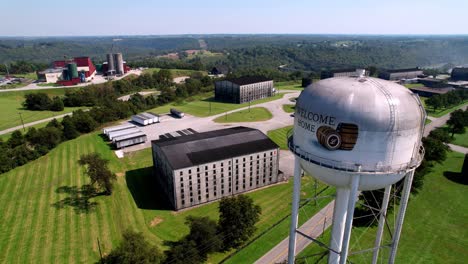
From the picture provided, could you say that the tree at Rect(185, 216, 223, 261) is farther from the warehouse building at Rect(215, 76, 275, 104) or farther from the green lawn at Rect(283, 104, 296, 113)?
the warehouse building at Rect(215, 76, 275, 104)

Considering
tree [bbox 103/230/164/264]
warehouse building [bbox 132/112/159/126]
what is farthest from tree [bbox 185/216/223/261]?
warehouse building [bbox 132/112/159/126]

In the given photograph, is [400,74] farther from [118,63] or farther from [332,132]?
[332,132]

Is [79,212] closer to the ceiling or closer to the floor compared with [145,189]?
closer to the floor

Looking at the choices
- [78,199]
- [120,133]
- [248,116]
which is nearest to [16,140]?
[120,133]

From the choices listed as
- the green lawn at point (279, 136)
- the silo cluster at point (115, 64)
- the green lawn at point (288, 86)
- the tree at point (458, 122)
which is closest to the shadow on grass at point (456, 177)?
the tree at point (458, 122)

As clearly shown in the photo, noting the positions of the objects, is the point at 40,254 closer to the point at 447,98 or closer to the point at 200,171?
the point at 200,171

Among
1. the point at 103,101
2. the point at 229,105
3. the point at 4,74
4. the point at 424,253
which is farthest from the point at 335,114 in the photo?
the point at 4,74

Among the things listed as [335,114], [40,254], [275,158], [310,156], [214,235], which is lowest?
[40,254]
